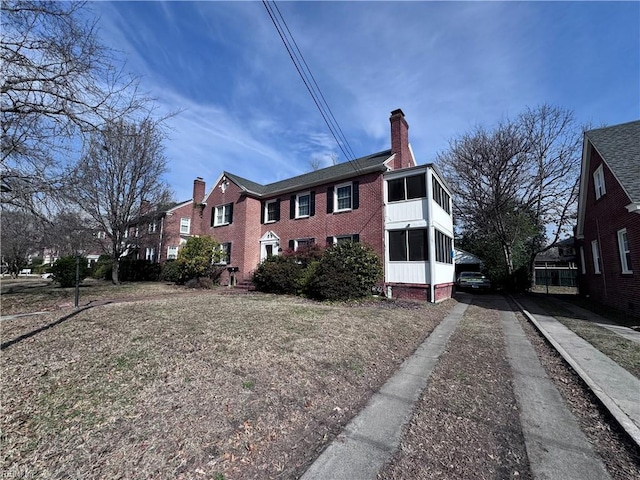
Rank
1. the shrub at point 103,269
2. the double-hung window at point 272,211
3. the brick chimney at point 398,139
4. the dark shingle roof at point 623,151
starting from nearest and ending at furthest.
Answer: the dark shingle roof at point 623,151 < the brick chimney at point 398,139 < the double-hung window at point 272,211 < the shrub at point 103,269

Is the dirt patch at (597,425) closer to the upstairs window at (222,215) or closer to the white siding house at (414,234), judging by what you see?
the white siding house at (414,234)

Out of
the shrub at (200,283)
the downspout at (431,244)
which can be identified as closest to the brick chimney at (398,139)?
the downspout at (431,244)

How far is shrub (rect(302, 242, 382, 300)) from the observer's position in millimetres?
11390

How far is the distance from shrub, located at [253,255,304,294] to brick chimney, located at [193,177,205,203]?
40.5 ft

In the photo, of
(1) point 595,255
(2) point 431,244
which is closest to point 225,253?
(2) point 431,244

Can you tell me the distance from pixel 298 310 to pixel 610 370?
22.3 ft

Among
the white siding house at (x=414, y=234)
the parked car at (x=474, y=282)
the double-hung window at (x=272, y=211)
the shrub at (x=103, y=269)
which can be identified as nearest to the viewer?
the white siding house at (x=414, y=234)

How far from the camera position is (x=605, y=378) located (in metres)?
4.48

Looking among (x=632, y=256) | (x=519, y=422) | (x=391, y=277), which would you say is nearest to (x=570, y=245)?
(x=632, y=256)

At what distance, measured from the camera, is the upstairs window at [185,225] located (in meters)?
25.8

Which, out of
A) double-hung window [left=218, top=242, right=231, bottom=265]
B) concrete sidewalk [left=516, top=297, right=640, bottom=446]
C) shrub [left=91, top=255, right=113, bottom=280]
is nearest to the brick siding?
concrete sidewalk [left=516, top=297, right=640, bottom=446]

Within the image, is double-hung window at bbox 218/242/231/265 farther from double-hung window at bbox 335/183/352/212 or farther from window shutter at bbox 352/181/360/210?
window shutter at bbox 352/181/360/210

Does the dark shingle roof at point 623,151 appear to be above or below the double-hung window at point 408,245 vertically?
above

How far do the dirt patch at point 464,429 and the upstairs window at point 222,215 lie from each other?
55.6ft
